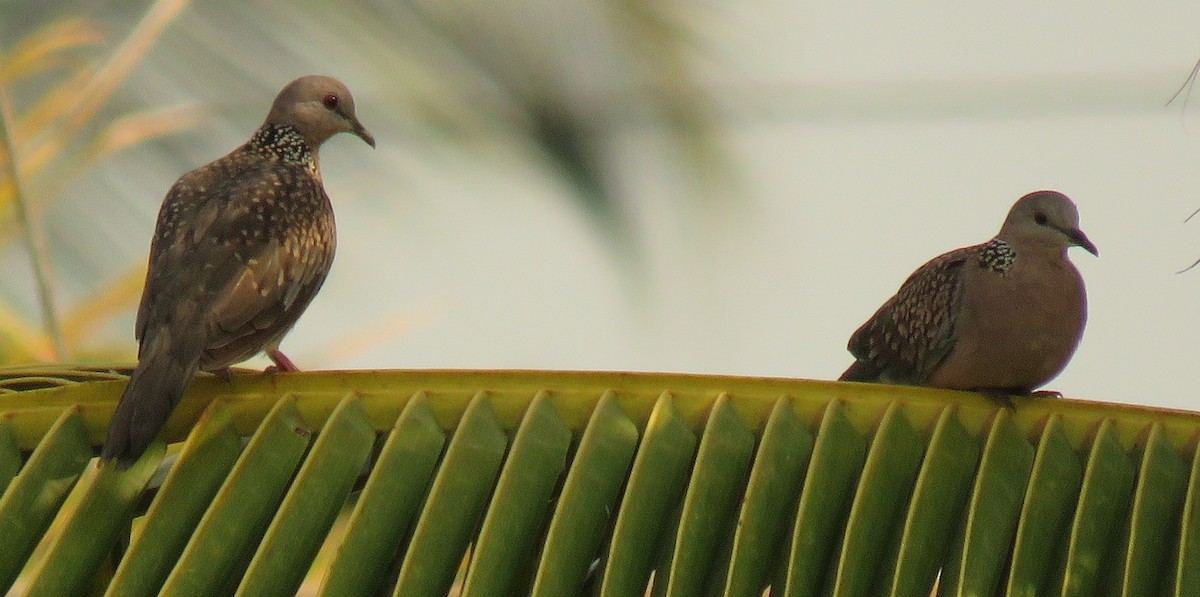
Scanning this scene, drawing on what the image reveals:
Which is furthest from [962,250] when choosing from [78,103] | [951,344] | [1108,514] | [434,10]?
[434,10]

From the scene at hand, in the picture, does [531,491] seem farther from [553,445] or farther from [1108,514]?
[1108,514]

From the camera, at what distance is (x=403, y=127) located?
667 cm

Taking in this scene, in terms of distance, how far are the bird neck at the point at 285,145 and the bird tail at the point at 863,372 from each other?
4.43ft

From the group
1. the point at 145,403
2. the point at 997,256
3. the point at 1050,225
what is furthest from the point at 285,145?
the point at 1050,225

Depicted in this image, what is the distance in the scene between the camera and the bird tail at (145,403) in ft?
7.48

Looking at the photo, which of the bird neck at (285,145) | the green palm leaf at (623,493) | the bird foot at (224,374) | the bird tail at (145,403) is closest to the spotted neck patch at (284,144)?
the bird neck at (285,145)

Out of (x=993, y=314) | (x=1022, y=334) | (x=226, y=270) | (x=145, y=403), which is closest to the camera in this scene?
(x=145, y=403)

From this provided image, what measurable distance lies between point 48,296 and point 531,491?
166 centimetres

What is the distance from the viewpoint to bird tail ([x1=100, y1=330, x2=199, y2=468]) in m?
2.28

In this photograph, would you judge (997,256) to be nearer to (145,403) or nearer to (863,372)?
(863,372)

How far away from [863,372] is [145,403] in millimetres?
1850

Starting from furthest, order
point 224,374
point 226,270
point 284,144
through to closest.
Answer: point 284,144 → point 226,270 → point 224,374

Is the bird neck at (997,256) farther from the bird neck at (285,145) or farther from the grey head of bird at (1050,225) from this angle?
the bird neck at (285,145)

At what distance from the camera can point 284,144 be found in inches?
141
